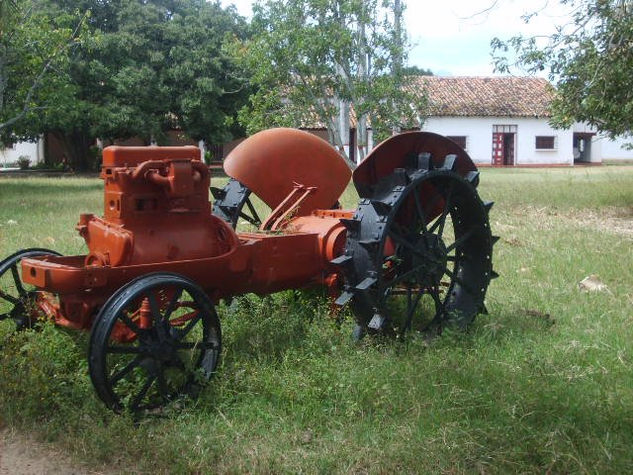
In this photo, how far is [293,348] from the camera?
4.97m

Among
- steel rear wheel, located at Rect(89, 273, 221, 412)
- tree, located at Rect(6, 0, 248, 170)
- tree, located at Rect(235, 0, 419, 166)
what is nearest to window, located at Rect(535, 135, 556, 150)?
tree, located at Rect(6, 0, 248, 170)

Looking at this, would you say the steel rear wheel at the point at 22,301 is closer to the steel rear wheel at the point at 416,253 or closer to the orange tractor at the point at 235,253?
the orange tractor at the point at 235,253

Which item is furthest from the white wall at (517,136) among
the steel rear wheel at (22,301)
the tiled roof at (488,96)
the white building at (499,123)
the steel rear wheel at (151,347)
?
the steel rear wheel at (151,347)

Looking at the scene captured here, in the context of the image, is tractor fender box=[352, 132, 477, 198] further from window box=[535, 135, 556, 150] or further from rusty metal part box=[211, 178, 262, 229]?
window box=[535, 135, 556, 150]

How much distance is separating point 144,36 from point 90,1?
297 centimetres

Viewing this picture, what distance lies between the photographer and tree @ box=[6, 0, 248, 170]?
102 ft

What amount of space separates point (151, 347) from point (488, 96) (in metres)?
45.4

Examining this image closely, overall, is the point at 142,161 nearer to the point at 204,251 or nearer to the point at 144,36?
the point at 204,251

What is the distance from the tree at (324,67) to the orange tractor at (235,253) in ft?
52.1

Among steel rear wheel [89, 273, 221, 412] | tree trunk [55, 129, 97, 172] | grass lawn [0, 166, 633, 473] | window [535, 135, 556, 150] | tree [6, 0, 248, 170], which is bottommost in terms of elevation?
grass lawn [0, 166, 633, 473]

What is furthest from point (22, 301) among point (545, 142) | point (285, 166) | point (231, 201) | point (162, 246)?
point (545, 142)

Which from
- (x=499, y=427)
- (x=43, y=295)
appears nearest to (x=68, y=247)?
(x=43, y=295)

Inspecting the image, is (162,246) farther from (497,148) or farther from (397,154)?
(497,148)

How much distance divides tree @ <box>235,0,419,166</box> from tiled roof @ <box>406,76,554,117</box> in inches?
837
